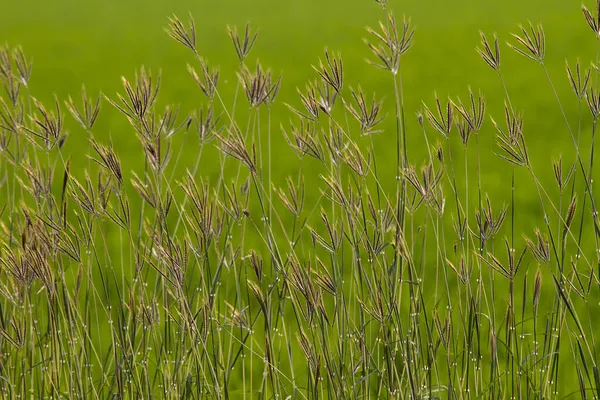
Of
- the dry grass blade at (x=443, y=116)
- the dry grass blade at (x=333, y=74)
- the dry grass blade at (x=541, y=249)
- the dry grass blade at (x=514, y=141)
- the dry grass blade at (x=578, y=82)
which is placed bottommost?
the dry grass blade at (x=541, y=249)

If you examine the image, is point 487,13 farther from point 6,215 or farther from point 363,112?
point 363,112

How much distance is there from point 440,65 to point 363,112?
17.7 ft

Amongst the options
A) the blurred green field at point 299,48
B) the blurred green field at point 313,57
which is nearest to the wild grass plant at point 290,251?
the blurred green field at point 313,57

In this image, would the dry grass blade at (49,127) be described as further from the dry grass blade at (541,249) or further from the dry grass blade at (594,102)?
the dry grass blade at (594,102)

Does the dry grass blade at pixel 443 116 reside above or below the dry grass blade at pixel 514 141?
above

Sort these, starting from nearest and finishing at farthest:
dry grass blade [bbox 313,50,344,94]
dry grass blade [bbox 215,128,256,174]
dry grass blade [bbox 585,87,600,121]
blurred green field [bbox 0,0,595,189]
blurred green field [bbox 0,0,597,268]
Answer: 1. dry grass blade [bbox 215,128,256,174]
2. dry grass blade [bbox 313,50,344,94]
3. dry grass blade [bbox 585,87,600,121]
4. blurred green field [bbox 0,0,597,268]
5. blurred green field [bbox 0,0,595,189]

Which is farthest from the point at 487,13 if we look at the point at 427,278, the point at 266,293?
the point at 266,293

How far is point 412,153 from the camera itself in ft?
15.5

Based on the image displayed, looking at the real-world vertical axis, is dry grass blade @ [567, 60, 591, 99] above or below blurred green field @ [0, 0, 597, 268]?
above

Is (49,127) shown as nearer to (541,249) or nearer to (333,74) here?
(333,74)

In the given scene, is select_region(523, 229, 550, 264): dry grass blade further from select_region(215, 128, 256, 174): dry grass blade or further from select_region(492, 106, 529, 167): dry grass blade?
select_region(215, 128, 256, 174): dry grass blade

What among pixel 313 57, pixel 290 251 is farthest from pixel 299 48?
pixel 290 251

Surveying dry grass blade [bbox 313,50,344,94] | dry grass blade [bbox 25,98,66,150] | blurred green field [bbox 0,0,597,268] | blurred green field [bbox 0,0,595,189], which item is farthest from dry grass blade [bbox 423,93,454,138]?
blurred green field [bbox 0,0,595,189]

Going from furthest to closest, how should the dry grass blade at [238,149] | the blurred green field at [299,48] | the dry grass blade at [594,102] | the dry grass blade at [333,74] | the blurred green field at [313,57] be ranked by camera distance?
1. the blurred green field at [299,48]
2. the blurred green field at [313,57]
3. the dry grass blade at [594,102]
4. the dry grass blade at [333,74]
5. the dry grass blade at [238,149]
